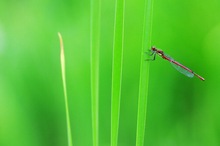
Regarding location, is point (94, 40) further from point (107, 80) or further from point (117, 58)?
point (107, 80)

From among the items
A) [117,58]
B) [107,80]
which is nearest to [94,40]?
[117,58]

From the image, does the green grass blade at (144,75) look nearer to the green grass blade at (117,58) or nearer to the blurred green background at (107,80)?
the green grass blade at (117,58)

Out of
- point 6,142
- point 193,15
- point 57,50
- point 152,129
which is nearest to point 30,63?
point 57,50

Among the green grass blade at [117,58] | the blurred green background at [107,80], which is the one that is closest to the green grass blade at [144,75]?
the green grass blade at [117,58]

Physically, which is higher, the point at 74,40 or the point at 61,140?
the point at 74,40

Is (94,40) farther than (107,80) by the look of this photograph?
No

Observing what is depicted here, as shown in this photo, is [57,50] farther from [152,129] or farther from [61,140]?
[152,129]

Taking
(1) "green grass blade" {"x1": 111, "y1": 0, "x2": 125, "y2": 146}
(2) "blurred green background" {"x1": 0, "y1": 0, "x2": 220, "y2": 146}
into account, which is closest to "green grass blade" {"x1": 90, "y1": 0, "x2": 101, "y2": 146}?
(1) "green grass blade" {"x1": 111, "y1": 0, "x2": 125, "y2": 146}

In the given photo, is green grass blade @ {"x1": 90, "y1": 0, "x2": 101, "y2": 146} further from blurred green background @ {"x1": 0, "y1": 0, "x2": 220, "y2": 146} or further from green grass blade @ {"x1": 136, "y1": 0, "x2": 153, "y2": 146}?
blurred green background @ {"x1": 0, "y1": 0, "x2": 220, "y2": 146}

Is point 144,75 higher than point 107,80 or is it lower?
higher
